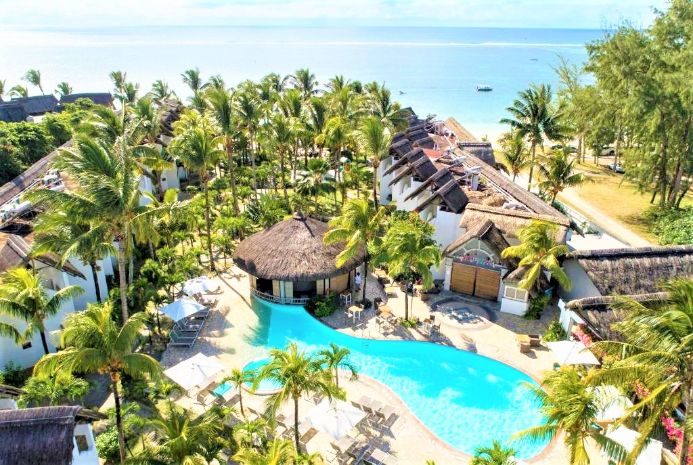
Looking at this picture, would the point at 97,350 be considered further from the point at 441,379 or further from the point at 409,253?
the point at 409,253

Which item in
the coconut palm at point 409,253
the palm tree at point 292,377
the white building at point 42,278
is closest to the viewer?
the palm tree at point 292,377

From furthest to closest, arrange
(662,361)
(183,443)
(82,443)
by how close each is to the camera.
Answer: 1. (82,443)
2. (183,443)
3. (662,361)

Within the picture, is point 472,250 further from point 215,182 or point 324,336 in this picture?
point 215,182

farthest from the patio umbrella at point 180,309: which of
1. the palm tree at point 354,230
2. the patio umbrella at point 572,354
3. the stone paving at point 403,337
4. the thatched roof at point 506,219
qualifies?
the patio umbrella at point 572,354

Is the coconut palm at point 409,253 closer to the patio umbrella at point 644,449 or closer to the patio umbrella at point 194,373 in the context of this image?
the patio umbrella at point 194,373

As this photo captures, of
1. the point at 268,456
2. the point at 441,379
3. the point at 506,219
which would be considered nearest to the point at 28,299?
the point at 268,456

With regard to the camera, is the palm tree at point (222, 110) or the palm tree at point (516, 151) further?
the palm tree at point (516, 151)

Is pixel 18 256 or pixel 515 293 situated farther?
pixel 515 293
